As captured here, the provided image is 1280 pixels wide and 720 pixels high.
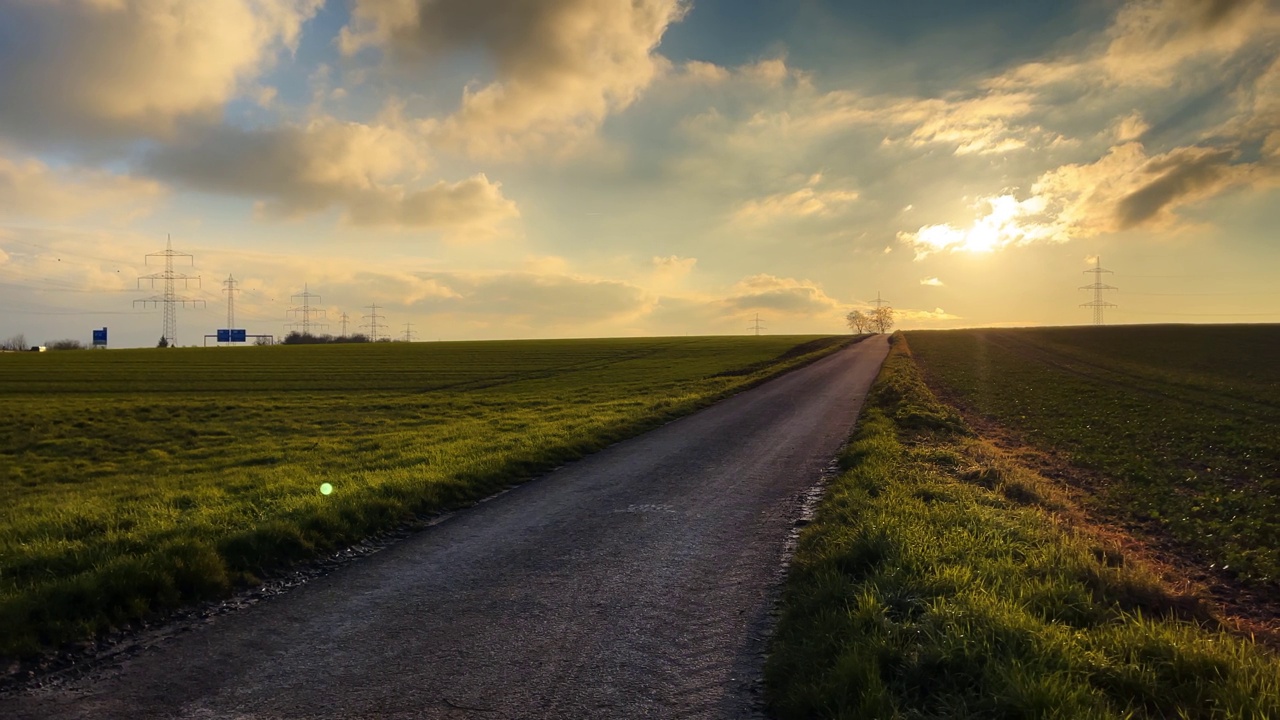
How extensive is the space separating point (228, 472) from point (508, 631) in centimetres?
1377

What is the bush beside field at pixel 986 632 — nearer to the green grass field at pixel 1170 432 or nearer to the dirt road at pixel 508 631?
the dirt road at pixel 508 631

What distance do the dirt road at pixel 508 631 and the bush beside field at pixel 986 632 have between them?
22.3 inches

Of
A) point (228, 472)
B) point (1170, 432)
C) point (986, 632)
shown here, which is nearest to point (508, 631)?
point (986, 632)

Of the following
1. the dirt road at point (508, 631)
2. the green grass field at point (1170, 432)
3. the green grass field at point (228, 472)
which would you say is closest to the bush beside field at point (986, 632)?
the dirt road at point (508, 631)

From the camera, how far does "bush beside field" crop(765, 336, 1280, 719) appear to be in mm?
4543

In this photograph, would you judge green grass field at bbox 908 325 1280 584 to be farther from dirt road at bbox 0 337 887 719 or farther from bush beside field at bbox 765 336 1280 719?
dirt road at bbox 0 337 887 719

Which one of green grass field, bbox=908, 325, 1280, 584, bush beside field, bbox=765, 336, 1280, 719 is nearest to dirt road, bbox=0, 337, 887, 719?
bush beside field, bbox=765, 336, 1280, 719

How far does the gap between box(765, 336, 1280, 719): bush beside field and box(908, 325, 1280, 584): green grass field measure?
3.52m

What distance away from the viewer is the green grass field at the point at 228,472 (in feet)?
23.8

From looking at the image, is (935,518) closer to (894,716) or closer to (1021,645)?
(1021,645)

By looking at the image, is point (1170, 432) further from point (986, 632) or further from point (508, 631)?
point (508, 631)

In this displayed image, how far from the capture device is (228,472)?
16609mm

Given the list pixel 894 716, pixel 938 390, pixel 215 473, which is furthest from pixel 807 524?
pixel 938 390

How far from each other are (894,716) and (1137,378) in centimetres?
4918
